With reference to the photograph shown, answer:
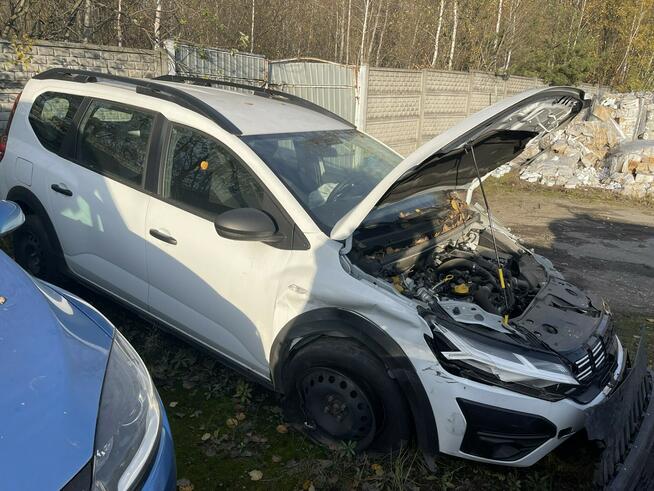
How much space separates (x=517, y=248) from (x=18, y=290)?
3.03 m

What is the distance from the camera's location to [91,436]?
1494 mm

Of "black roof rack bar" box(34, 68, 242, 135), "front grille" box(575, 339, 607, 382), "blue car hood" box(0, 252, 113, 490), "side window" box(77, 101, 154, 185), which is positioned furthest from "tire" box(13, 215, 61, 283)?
"front grille" box(575, 339, 607, 382)

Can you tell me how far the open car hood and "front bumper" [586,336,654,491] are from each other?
1.39 meters

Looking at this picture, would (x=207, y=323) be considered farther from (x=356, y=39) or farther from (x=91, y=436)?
(x=356, y=39)

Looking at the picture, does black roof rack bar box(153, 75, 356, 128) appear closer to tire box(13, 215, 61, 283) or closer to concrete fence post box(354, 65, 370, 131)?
tire box(13, 215, 61, 283)

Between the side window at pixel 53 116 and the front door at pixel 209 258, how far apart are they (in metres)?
1.14

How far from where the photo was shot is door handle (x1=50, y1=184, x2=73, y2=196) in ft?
11.9

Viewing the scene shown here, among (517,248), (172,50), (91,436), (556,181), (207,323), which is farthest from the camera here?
(556,181)

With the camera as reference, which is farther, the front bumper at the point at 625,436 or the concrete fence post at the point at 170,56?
the concrete fence post at the point at 170,56

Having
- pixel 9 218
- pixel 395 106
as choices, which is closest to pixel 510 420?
pixel 9 218

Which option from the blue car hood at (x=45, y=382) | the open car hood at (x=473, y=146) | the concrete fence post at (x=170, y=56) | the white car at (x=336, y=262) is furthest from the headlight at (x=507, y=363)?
the concrete fence post at (x=170, y=56)

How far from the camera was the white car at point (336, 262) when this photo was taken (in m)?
2.38

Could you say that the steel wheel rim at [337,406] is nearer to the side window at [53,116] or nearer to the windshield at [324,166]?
the windshield at [324,166]

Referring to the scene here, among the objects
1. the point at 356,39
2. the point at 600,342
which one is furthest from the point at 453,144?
the point at 356,39
